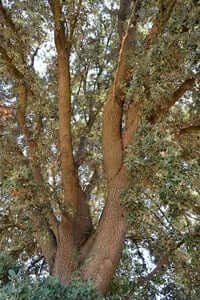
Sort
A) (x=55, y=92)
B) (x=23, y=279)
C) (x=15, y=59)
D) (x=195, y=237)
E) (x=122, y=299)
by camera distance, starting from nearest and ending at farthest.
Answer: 1. (x=23, y=279)
2. (x=195, y=237)
3. (x=122, y=299)
4. (x=15, y=59)
5. (x=55, y=92)

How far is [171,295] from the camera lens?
5742 millimetres

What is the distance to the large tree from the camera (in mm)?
3951

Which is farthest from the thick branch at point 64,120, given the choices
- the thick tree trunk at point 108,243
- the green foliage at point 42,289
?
the green foliage at point 42,289

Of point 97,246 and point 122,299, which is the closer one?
point 97,246

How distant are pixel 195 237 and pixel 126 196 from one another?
47.5 inches

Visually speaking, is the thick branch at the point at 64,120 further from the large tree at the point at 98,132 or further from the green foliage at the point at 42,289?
the green foliage at the point at 42,289

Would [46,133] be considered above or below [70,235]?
above

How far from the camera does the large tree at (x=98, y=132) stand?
3951mm

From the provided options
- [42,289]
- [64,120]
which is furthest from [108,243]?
[64,120]

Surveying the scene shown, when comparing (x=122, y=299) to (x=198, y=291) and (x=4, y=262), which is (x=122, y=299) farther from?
(x=4, y=262)

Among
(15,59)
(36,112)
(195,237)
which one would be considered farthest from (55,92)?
(195,237)

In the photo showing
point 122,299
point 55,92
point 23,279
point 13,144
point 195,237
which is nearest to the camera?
point 23,279

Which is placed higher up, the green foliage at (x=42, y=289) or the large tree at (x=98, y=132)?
the large tree at (x=98, y=132)

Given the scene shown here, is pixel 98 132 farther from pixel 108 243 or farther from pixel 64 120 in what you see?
pixel 108 243
